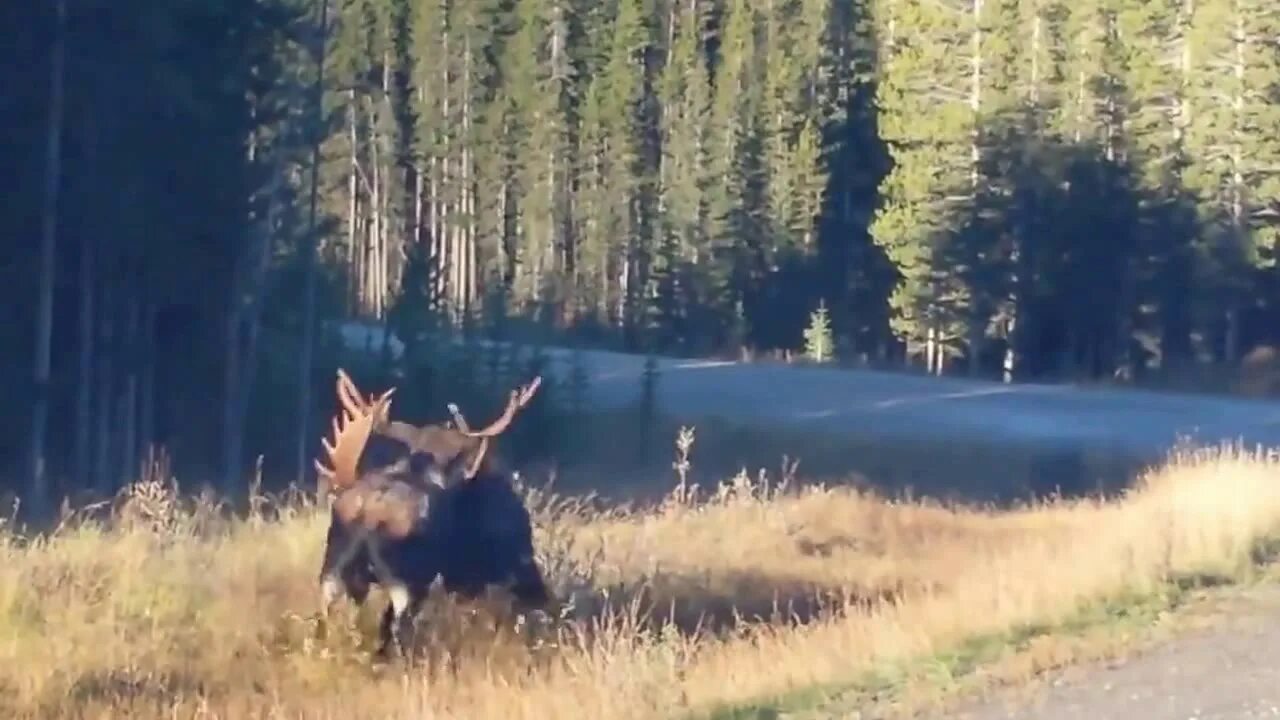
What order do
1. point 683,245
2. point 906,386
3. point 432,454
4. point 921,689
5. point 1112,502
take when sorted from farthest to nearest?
point 683,245 → point 906,386 → point 1112,502 → point 432,454 → point 921,689

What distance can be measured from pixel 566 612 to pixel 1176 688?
4.85m

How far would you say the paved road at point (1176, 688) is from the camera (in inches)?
358

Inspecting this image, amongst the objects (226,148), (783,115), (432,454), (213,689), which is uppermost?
(783,115)

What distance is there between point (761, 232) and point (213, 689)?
4753 cm

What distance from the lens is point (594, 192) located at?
61.3 meters

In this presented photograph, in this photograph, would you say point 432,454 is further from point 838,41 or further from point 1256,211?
point 838,41

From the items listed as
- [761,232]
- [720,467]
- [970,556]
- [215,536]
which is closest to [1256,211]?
[761,232]

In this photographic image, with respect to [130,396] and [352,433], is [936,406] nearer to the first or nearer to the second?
[130,396]

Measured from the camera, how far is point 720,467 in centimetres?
3144

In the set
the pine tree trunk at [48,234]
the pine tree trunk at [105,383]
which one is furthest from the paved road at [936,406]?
the pine tree trunk at [48,234]

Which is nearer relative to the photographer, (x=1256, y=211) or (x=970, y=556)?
(x=970, y=556)

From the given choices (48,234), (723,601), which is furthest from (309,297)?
(723,601)

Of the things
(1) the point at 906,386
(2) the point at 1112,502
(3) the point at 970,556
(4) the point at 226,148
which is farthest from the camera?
(1) the point at 906,386

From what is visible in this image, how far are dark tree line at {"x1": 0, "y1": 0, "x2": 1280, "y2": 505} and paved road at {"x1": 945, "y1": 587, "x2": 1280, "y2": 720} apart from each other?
53.2 feet
